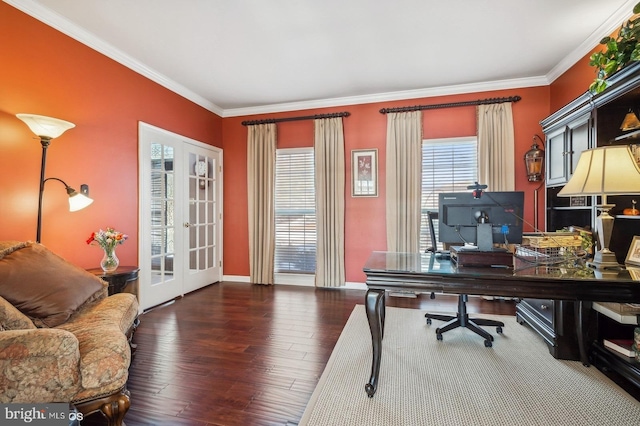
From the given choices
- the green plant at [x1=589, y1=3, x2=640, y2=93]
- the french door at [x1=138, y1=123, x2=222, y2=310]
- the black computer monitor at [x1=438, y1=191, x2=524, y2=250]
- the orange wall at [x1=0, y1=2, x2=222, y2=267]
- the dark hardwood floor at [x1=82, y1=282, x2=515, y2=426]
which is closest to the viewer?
the dark hardwood floor at [x1=82, y1=282, x2=515, y2=426]

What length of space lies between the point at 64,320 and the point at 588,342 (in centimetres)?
346

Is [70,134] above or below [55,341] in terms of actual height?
above

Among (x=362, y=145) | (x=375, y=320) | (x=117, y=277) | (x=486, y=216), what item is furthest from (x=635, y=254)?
(x=117, y=277)

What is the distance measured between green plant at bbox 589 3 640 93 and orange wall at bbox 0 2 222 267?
4.18 meters

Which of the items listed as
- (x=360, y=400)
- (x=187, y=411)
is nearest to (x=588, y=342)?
(x=360, y=400)

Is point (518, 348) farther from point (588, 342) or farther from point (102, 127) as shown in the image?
point (102, 127)

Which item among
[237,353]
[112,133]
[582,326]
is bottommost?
[237,353]

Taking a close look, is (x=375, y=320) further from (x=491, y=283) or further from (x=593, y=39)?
(x=593, y=39)

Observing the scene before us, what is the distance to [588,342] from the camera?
212 cm

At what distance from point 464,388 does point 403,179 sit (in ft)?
A: 8.91

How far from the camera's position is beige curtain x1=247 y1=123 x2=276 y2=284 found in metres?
4.54

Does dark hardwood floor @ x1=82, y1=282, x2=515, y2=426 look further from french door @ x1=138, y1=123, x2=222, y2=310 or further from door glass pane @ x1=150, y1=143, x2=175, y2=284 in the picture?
door glass pane @ x1=150, y1=143, x2=175, y2=284

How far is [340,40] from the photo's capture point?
9.25 ft

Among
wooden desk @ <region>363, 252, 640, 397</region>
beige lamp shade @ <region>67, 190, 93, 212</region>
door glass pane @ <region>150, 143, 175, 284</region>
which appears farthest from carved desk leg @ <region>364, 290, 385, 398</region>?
door glass pane @ <region>150, 143, 175, 284</region>
